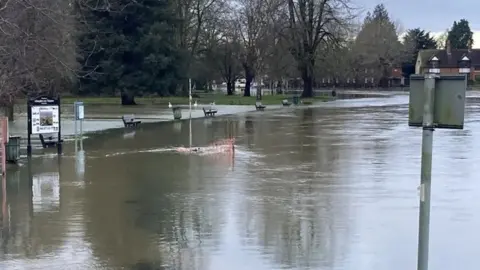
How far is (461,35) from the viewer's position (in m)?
158

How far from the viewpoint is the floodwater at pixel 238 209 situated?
8.45 m

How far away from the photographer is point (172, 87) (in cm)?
5597

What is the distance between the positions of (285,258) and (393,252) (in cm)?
148

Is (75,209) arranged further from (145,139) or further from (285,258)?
(145,139)

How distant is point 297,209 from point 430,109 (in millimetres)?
6255

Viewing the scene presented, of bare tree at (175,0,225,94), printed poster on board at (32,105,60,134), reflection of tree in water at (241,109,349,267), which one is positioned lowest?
reflection of tree in water at (241,109,349,267)

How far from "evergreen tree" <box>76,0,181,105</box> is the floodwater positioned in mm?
33466

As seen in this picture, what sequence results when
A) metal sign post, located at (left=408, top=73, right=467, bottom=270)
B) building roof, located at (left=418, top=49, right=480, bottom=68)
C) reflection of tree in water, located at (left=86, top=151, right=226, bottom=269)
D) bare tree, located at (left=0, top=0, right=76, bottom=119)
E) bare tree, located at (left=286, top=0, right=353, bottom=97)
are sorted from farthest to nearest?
building roof, located at (left=418, top=49, right=480, bottom=68), bare tree, located at (left=286, top=0, right=353, bottom=97), bare tree, located at (left=0, top=0, right=76, bottom=119), reflection of tree in water, located at (left=86, top=151, right=226, bottom=269), metal sign post, located at (left=408, top=73, right=467, bottom=270)

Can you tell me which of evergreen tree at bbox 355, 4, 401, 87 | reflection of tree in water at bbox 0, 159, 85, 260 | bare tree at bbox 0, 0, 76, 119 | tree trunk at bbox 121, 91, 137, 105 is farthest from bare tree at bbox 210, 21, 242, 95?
reflection of tree in water at bbox 0, 159, 85, 260

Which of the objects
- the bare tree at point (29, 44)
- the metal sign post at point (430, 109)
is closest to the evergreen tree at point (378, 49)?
the bare tree at point (29, 44)

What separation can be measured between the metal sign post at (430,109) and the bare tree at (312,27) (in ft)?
208

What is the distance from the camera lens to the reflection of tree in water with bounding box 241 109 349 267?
876 cm

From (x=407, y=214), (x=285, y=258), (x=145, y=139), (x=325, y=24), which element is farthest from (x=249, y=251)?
(x=325, y=24)

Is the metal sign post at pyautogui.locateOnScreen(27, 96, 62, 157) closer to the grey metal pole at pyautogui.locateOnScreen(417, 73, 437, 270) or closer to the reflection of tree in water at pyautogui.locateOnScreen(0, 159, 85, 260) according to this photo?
the reflection of tree in water at pyautogui.locateOnScreen(0, 159, 85, 260)
